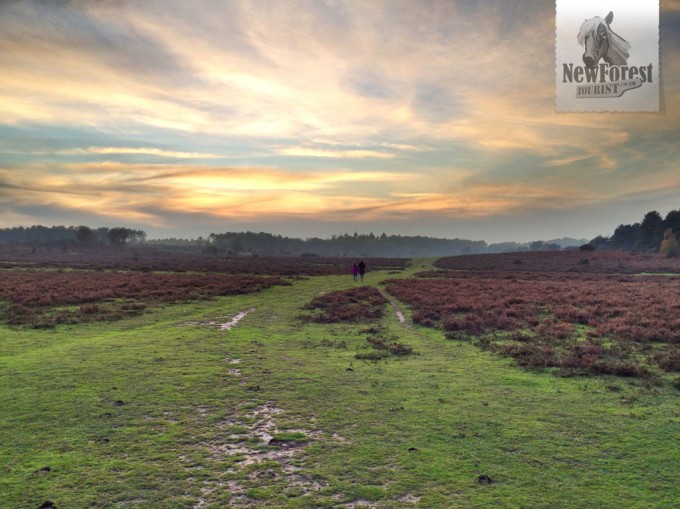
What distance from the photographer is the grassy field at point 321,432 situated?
654 centimetres

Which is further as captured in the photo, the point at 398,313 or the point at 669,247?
the point at 669,247

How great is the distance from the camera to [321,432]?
8859 millimetres

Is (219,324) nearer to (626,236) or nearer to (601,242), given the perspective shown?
(626,236)

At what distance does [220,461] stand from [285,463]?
4.00 feet

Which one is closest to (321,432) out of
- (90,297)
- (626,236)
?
(90,297)

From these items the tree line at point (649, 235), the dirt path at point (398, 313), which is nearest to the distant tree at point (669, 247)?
the tree line at point (649, 235)

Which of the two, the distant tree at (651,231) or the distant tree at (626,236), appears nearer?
the distant tree at (651,231)

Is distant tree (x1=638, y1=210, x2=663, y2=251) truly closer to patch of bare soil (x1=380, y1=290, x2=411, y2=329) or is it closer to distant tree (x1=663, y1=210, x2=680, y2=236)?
distant tree (x1=663, y1=210, x2=680, y2=236)

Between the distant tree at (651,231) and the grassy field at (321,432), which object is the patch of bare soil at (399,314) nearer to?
the grassy field at (321,432)

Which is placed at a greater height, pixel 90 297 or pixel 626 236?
pixel 626 236

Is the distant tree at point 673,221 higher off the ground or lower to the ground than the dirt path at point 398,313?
higher

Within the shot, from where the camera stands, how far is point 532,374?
1376 centimetres

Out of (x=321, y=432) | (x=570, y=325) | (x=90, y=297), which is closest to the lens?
(x=321, y=432)

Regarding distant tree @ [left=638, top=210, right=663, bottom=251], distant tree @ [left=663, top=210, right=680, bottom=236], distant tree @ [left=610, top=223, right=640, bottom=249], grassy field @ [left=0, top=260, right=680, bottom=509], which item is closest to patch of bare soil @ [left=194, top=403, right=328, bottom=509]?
grassy field @ [left=0, top=260, right=680, bottom=509]
